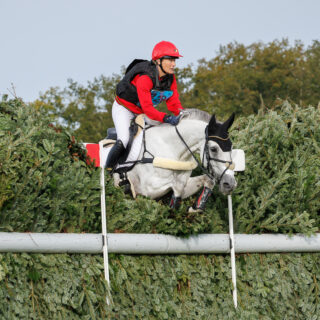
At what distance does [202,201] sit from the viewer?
7.51 m

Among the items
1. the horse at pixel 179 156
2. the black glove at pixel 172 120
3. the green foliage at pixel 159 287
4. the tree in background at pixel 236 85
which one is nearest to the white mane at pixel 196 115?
the horse at pixel 179 156

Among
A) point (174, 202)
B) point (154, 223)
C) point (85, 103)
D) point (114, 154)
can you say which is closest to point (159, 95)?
point (114, 154)

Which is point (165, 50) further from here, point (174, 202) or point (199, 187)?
point (174, 202)

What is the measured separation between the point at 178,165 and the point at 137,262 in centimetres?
124

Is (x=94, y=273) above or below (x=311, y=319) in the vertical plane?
above

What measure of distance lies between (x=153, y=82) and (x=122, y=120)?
611mm

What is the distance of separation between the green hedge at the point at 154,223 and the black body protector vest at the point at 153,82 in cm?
122

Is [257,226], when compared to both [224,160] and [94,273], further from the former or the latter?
[94,273]

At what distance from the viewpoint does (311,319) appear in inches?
325

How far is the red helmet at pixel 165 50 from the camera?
7.80 meters

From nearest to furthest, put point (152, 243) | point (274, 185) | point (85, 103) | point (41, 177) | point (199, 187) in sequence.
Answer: point (41, 177)
point (152, 243)
point (199, 187)
point (274, 185)
point (85, 103)

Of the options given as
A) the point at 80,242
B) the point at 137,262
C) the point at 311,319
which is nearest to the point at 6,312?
the point at 80,242

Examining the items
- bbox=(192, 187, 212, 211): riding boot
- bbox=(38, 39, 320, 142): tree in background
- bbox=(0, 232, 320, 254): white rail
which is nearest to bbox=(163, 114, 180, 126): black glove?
bbox=(192, 187, 212, 211): riding boot

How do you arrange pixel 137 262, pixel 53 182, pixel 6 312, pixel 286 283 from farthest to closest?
pixel 286 283, pixel 137 262, pixel 53 182, pixel 6 312
